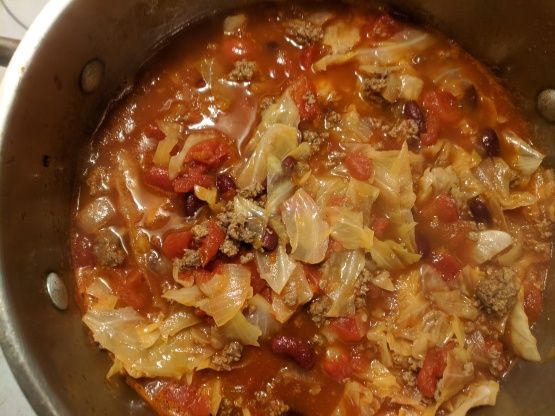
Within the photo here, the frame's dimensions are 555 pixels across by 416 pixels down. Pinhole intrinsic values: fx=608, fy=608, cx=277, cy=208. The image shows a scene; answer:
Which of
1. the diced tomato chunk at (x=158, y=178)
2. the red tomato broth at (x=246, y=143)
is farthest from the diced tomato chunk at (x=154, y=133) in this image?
the diced tomato chunk at (x=158, y=178)

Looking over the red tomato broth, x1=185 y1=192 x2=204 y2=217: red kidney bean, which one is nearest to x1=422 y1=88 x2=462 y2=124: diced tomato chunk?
the red tomato broth

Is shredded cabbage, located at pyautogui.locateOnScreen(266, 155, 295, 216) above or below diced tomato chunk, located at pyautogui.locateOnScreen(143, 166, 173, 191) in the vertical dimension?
below

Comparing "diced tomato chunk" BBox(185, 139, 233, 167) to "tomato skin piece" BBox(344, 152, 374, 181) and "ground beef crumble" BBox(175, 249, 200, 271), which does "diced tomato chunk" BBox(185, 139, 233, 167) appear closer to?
"ground beef crumble" BBox(175, 249, 200, 271)

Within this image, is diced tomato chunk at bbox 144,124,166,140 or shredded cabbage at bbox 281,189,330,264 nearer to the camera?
shredded cabbage at bbox 281,189,330,264

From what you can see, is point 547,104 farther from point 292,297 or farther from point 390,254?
point 292,297

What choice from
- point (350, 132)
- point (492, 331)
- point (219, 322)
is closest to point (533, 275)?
point (492, 331)

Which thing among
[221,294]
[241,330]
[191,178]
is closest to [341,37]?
[191,178]
